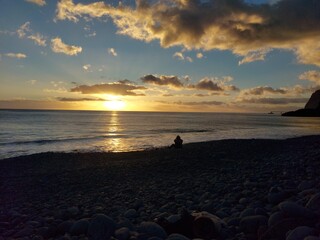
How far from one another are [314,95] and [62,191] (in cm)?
20153

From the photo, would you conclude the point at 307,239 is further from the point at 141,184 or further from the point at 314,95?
the point at 314,95

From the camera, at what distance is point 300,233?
4902 millimetres

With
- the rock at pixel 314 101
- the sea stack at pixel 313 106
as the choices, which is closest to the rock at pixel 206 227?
the sea stack at pixel 313 106

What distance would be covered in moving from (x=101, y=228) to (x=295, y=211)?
12.7 ft

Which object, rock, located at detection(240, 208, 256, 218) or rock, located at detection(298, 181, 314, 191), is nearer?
rock, located at detection(240, 208, 256, 218)

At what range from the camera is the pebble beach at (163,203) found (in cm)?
608

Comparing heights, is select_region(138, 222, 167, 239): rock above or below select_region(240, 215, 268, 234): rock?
below

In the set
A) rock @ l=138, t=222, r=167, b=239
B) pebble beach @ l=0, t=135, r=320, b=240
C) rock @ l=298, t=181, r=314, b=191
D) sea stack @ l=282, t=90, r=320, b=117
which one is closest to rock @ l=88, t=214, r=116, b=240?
pebble beach @ l=0, t=135, r=320, b=240

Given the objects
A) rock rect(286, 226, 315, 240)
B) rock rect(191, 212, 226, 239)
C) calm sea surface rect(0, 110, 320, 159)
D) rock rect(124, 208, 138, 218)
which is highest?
rock rect(286, 226, 315, 240)

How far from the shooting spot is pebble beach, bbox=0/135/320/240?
20.0ft

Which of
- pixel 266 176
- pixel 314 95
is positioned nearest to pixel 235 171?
pixel 266 176

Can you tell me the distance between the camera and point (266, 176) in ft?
36.1

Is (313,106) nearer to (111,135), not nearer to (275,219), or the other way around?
(111,135)

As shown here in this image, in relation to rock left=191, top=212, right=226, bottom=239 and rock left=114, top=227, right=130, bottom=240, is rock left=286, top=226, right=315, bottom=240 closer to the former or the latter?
rock left=191, top=212, right=226, bottom=239
